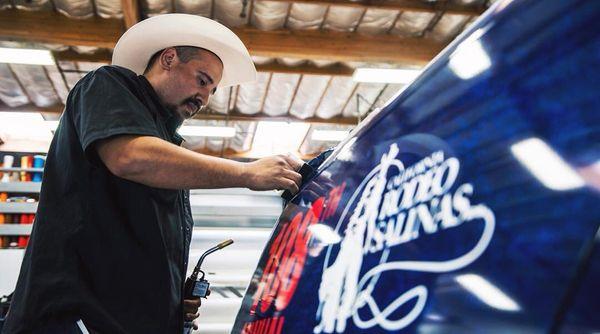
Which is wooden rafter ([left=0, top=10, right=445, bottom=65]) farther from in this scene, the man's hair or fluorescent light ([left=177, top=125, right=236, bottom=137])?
the man's hair

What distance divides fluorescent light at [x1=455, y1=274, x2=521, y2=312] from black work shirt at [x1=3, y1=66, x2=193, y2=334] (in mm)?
889

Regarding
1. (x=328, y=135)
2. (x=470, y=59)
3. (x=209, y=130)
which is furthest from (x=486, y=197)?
(x=328, y=135)

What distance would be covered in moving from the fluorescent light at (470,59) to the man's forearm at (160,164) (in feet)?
2.25

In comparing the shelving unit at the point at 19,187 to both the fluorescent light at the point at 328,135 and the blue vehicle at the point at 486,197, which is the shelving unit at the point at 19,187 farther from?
the blue vehicle at the point at 486,197

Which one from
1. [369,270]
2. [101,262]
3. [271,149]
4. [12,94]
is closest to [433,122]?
[369,270]

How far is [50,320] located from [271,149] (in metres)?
9.28

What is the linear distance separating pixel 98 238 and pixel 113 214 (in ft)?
0.22

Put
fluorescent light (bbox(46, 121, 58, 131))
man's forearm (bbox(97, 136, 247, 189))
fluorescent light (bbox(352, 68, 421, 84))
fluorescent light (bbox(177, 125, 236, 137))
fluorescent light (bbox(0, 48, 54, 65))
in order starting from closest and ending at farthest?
man's forearm (bbox(97, 136, 247, 189)), fluorescent light (bbox(0, 48, 54, 65)), fluorescent light (bbox(352, 68, 421, 84)), fluorescent light (bbox(177, 125, 236, 137)), fluorescent light (bbox(46, 121, 58, 131))

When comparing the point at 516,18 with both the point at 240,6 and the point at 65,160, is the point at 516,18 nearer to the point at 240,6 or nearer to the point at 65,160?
the point at 65,160

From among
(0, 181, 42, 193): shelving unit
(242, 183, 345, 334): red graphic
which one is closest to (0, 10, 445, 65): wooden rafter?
(0, 181, 42, 193): shelving unit

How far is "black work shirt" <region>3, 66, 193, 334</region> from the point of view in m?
1.17

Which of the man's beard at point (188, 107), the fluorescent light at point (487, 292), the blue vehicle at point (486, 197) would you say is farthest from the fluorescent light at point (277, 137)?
the fluorescent light at point (487, 292)

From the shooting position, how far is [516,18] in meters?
0.52

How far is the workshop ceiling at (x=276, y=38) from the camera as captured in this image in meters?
5.89
